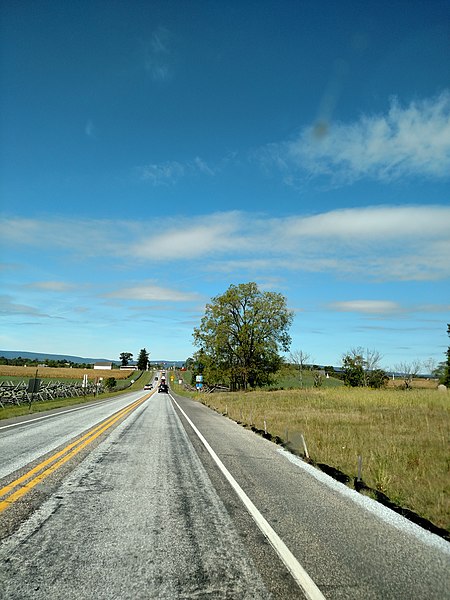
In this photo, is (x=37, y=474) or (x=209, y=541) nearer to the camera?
(x=209, y=541)

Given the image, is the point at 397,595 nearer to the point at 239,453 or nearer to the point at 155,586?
the point at 155,586

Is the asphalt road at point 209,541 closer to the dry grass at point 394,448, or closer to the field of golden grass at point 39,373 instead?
the dry grass at point 394,448

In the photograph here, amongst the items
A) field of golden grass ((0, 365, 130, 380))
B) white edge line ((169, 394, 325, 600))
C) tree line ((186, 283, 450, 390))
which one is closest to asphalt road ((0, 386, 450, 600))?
white edge line ((169, 394, 325, 600))

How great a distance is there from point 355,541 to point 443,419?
47.5 ft

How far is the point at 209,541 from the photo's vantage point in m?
4.51

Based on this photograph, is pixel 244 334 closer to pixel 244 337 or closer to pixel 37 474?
pixel 244 337

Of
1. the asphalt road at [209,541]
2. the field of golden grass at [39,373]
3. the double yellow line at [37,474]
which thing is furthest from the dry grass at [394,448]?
the field of golden grass at [39,373]

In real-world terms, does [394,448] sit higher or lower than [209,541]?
higher

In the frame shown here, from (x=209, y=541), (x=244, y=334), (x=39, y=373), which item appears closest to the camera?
(x=209, y=541)

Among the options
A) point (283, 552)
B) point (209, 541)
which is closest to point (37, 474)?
point (209, 541)

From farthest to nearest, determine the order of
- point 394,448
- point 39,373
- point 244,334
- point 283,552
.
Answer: point 39,373, point 244,334, point 394,448, point 283,552

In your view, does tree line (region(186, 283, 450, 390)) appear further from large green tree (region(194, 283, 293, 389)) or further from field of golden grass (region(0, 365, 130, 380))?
field of golden grass (region(0, 365, 130, 380))

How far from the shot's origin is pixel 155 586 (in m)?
3.48

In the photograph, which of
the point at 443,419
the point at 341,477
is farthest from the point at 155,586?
the point at 443,419
